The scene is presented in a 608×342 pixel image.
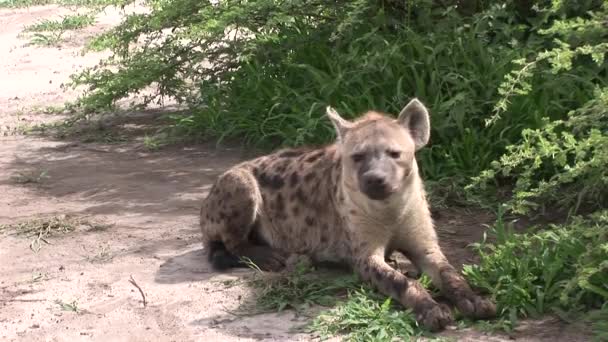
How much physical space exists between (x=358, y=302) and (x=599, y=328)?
91 centimetres

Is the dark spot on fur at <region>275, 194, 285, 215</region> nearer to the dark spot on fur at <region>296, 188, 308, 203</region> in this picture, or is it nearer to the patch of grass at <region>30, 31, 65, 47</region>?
the dark spot on fur at <region>296, 188, 308, 203</region>

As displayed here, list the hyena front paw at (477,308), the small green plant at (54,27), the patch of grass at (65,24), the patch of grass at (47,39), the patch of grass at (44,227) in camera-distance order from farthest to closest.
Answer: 1. the patch of grass at (65,24)
2. the small green plant at (54,27)
3. the patch of grass at (47,39)
4. the patch of grass at (44,227)
5. the hyena front paw at (477,308)

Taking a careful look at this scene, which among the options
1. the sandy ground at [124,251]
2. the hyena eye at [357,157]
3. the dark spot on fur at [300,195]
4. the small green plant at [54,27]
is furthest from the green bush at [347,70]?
the small green plant at [54,27]

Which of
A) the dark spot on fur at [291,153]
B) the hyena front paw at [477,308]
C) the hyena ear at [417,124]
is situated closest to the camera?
the hyena front paw at [477,308]

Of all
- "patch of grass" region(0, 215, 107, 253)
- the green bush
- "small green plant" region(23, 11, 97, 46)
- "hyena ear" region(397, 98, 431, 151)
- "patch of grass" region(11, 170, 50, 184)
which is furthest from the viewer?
"small green plant" region(23, 11, 97, 46)

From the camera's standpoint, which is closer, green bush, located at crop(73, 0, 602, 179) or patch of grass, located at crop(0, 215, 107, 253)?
patch of grass, located at crop(0, 215, 107, 253)

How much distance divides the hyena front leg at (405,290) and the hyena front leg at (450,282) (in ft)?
0.31

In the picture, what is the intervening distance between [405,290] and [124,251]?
160 cm

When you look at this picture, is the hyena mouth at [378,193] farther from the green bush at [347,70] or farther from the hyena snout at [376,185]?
the green bush at [347,70]

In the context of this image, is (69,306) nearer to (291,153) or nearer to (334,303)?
(334,303)

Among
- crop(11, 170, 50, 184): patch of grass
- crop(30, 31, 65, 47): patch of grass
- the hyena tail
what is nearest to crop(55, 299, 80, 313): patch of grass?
the hyena tail

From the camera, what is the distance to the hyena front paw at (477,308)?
3.72 meters

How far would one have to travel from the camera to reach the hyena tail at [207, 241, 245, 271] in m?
4.53

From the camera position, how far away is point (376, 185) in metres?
4.04
